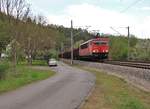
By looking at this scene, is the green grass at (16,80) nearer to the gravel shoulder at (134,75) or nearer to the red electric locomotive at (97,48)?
the gravel shoulder at (134,75)

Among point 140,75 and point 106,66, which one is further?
point 106,66

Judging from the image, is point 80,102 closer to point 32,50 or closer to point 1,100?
point 1,100

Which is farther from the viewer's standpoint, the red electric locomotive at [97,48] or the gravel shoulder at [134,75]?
the red electric locomotive at [97,48]

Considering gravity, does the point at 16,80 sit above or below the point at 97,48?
below

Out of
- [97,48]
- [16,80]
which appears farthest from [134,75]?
[97,48]

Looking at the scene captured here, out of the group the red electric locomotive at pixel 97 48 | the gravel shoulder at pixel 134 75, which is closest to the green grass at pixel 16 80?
the gravel shoulder at pixel 134 75

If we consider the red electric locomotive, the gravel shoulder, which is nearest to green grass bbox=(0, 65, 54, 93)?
the gravel shoulder

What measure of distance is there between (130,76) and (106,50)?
2839 cm

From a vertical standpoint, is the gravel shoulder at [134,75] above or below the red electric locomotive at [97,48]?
below

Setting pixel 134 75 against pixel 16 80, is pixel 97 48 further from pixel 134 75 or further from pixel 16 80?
pixel 16 80

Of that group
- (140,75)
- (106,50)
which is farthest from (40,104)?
(106,50)

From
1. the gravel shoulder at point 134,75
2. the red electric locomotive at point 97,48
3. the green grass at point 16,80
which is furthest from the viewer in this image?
the red electric locomotive at point 97,48

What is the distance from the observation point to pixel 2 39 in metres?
38.0

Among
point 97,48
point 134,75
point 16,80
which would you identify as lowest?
point 16,80
